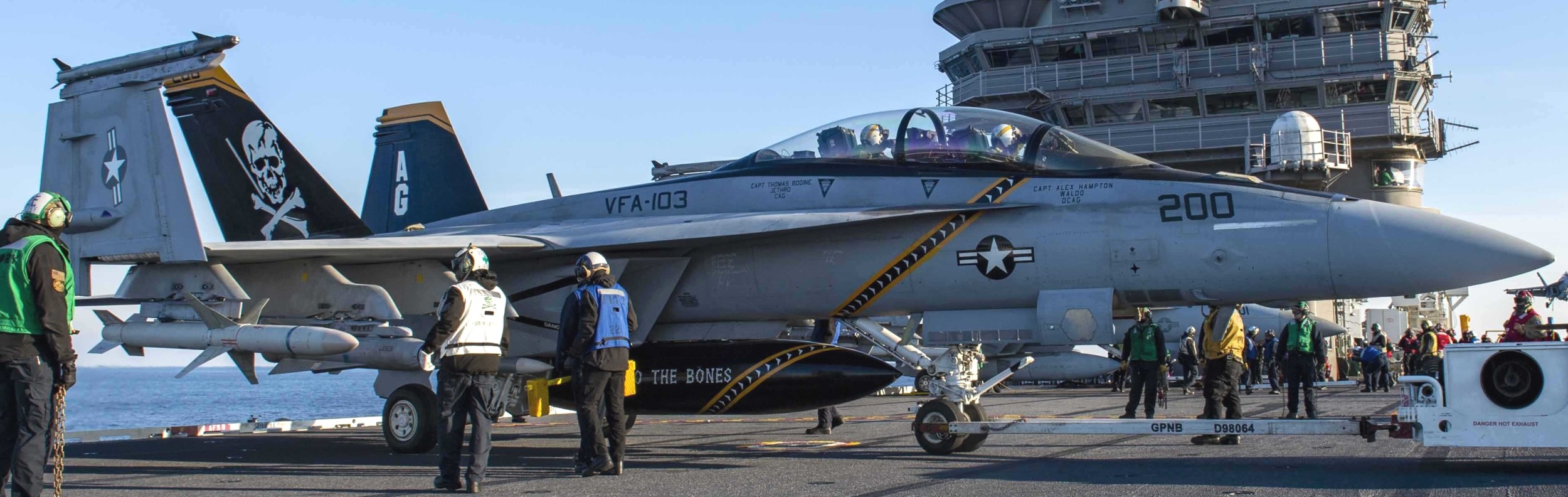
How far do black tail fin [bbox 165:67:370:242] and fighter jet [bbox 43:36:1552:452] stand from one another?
2925 mm

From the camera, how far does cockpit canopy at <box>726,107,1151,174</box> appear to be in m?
9.42

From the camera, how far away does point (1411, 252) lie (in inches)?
310

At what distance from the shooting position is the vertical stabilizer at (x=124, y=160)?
10.0 metres

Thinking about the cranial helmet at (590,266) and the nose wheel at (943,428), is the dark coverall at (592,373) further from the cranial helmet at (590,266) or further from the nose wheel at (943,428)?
the nose wheel at (943,428)

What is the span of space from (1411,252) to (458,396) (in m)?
6.00

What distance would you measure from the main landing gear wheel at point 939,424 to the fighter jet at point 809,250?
1.09ft

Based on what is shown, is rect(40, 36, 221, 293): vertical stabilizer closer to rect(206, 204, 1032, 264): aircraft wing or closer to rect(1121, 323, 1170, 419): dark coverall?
rect(206, 204, 1032, 264): aircraft wing

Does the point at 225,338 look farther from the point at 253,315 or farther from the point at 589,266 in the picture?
the point at 589,266

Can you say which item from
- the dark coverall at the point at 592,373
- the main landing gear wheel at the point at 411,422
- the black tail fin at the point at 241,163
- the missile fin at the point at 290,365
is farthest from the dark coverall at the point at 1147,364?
the black tail fin at the point at 241,163

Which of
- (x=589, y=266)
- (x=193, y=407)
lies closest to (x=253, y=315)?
(x=589, y=266)

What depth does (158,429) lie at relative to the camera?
44.8 feet

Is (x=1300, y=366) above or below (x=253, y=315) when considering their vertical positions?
below

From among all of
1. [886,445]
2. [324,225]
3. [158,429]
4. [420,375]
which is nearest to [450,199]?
[324,225]

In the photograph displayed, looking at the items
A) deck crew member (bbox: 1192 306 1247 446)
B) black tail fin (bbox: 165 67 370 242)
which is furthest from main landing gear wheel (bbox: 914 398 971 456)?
black tail fin (bbox: 165 67 370 242)
